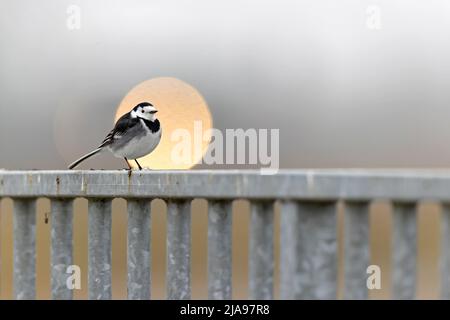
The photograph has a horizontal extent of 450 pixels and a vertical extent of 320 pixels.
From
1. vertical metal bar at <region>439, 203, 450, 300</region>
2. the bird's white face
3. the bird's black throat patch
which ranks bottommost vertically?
vertical metal bar at <region>439, 203, 450, 300</region>

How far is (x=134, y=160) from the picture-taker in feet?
28.5

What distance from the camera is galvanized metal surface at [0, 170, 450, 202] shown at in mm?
Answer: 4066

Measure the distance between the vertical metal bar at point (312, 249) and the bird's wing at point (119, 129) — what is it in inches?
160

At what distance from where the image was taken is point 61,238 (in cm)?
550

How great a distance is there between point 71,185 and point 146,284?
0.74m

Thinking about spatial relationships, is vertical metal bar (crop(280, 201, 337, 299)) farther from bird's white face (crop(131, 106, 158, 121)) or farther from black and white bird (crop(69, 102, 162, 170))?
bird's white face (crop(131, 106, 158, 121))

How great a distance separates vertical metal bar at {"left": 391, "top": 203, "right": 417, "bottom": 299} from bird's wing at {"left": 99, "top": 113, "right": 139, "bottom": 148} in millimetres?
4403

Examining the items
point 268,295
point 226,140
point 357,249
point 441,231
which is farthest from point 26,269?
point 441,231

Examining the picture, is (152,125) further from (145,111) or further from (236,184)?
(236,184)

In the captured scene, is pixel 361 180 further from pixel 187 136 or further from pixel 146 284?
pixel 187 136

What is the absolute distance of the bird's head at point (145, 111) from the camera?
827 centimetres

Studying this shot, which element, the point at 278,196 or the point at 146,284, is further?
the point at 146,284

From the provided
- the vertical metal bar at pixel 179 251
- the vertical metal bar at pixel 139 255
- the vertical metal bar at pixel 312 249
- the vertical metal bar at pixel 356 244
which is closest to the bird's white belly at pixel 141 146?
the vertical metal bar at pixel 139 255

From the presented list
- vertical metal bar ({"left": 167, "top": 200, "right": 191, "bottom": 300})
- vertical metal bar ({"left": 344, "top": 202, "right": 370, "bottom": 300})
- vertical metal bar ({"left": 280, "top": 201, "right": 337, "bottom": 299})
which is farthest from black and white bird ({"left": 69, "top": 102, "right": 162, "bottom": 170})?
vertical metal bar ({"left": 344, "top": 202, "right": 370, "bottom": 300})
